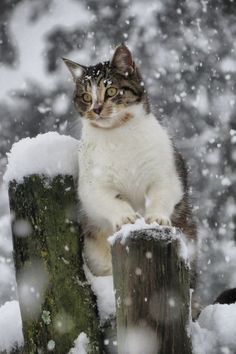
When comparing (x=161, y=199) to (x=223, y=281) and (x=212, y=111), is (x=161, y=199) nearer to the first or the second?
(x=212, y=111)

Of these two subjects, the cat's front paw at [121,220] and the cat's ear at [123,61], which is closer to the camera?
the cat's front paw at [121,220]

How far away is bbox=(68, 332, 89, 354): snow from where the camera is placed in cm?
284

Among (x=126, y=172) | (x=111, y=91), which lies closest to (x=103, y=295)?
(x=126, y=172)

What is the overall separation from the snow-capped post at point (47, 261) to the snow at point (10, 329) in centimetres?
8

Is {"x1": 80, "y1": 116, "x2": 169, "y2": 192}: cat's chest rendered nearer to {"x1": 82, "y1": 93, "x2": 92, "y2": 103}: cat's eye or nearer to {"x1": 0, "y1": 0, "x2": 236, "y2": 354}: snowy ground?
{"x1": 82, "y1": 93, "x2": 92, "y2": 103}: cat's eye

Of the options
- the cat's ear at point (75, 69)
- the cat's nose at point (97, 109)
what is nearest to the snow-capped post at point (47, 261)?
the cat's nose at point (97, 109)

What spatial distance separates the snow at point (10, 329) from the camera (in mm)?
3063

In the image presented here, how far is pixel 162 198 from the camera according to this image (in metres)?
3.28

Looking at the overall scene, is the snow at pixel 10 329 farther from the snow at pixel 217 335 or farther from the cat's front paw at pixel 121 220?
the snow at pixel 217 335

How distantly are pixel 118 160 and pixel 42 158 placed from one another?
0.49 meters

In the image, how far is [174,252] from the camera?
2287 millimetres

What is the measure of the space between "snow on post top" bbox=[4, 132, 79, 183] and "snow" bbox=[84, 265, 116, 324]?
1.68 feet

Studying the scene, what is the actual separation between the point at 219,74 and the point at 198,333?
669cm

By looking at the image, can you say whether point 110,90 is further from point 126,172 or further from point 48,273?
point 48,273
